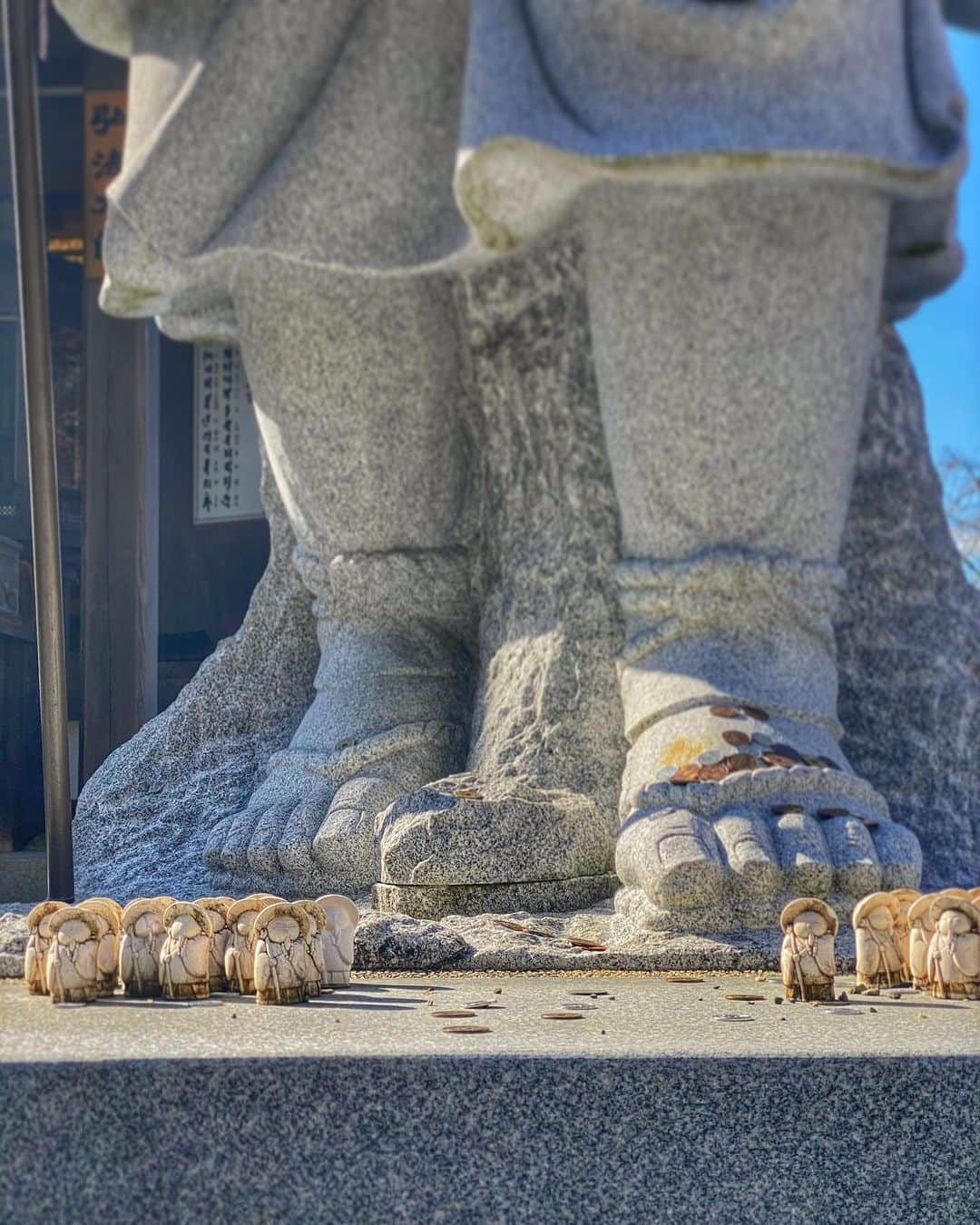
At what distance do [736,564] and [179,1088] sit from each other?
3.80 feet

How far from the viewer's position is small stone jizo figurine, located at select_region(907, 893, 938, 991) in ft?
4.37

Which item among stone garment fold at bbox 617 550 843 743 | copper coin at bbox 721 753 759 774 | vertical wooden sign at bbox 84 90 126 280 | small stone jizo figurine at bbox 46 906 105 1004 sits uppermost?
vertical wooden sign at bbox 84 90 126 280

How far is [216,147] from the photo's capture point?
6.69 ft

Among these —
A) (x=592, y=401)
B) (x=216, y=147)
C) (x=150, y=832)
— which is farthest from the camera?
(x=150, y=832)

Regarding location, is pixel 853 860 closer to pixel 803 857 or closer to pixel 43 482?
pixel 803 857

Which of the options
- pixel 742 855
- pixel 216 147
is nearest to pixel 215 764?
pixel 216 147

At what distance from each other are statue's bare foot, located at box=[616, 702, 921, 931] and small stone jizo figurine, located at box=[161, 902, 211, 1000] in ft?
1.69

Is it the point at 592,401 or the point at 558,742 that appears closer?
the point at 558,742

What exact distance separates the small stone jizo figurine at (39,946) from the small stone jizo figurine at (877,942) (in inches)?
25.7

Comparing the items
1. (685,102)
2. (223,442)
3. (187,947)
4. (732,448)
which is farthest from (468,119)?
(223,442)

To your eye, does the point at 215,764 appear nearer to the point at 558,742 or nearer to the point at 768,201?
the point at 558,742

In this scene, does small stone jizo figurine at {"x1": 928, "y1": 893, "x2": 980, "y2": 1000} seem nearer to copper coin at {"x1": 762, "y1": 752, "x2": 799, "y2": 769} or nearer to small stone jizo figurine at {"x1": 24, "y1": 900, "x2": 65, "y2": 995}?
copper coin at {"x1": 762, "y1": 752, "x2": 799, "y2": 769}

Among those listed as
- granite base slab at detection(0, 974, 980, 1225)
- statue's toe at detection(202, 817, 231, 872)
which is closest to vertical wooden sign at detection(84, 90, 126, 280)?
statue's toe at detection(202, 817, 231, 872)

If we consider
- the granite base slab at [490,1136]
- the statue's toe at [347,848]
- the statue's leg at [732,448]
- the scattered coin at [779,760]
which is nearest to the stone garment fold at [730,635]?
the statue's leg at [732,448]
